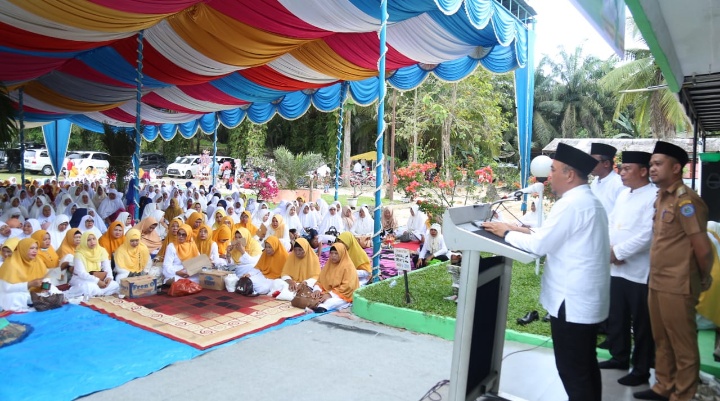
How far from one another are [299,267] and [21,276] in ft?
9.71

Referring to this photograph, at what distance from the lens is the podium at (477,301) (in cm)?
215

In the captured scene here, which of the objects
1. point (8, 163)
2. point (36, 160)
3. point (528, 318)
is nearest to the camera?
point (528, 318)

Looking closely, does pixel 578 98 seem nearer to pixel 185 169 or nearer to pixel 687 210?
pixel 185 169

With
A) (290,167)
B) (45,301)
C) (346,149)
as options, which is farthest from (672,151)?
(346,149)

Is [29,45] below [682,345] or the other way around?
the other way around

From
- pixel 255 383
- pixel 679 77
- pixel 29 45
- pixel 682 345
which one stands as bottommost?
pixel 255 383

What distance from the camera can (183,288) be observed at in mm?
5625

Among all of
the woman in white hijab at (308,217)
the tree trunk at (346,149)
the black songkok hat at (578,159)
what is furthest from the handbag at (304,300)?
the tree trunk at (346,149)

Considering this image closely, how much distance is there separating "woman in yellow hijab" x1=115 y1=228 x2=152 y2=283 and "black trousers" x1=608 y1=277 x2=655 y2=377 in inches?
209

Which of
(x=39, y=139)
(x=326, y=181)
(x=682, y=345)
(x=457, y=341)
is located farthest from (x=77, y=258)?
(x=39, y=139)

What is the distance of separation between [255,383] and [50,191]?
11.7 meters

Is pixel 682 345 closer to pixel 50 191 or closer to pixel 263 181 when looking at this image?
pixel 263 181

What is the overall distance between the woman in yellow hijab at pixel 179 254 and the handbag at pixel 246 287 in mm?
771

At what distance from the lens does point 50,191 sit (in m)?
12.3
